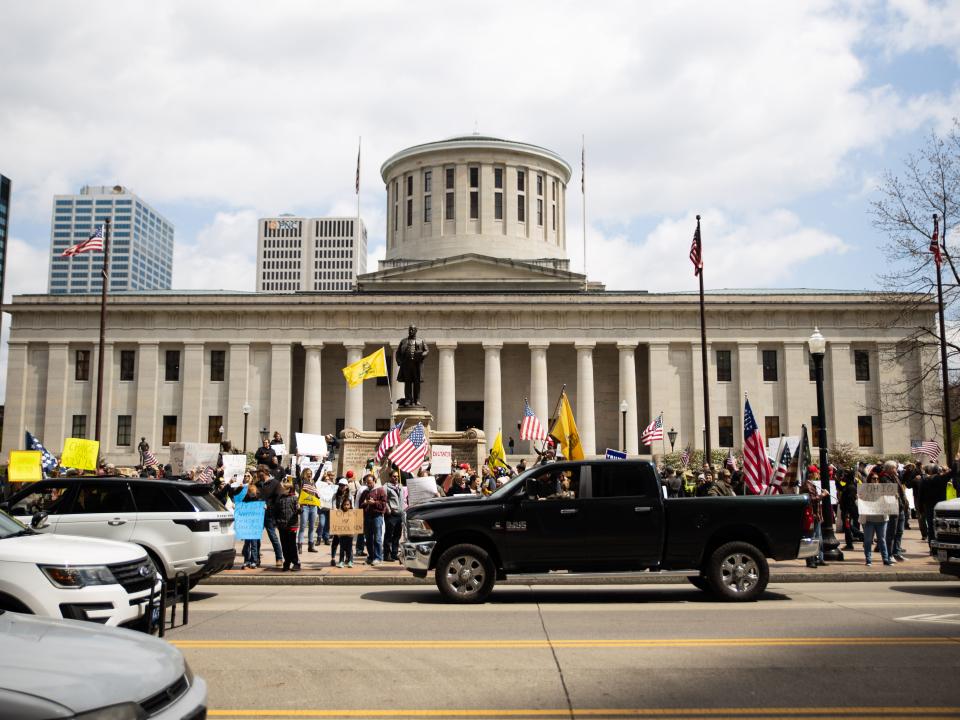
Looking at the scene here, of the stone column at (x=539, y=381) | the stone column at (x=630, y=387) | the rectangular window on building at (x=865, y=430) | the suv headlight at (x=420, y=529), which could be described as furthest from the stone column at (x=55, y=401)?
the rectangular window on building at (x=865, y=430)

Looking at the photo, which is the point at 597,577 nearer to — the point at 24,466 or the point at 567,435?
the point at 567,435

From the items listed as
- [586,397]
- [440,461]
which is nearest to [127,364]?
[586,397]

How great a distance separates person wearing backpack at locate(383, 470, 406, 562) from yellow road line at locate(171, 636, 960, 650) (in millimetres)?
9314

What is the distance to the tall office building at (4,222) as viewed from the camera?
122 metres

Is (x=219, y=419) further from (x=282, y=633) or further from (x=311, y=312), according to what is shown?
(x=282, y=633)

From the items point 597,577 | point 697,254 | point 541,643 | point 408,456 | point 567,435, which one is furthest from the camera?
point 697,254

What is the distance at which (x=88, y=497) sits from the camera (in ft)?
45.2

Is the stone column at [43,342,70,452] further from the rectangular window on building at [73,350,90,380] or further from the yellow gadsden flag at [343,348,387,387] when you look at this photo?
the yellow gadsden flag at [343,348,387,387]

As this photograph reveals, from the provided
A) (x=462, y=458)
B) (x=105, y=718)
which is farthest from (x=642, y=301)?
(x=105, y=718)

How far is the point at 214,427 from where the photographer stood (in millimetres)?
60375

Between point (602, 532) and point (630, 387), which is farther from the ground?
point (630, 387)

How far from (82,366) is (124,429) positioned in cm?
570

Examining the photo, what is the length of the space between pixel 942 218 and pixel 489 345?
34.3 metres

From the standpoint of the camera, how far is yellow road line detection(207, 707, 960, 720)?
6.89 meters
